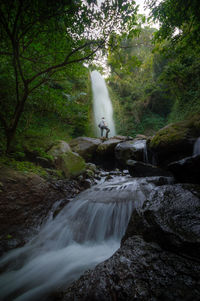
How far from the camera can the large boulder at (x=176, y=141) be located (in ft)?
15.8

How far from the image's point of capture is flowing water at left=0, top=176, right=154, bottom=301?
5.38ft

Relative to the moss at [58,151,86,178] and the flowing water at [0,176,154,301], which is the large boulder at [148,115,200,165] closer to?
the flowing water at [0,176,154,301]

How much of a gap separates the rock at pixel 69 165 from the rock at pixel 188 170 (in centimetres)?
327

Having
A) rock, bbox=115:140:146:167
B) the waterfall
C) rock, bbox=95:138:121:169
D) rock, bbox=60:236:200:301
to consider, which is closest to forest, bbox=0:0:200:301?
rock, bbox=60:236:200:301

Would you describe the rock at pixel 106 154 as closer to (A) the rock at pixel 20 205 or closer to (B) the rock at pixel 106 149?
(B) the rock at pixel 106 149

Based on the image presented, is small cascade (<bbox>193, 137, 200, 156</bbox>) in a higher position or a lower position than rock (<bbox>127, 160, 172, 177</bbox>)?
higher

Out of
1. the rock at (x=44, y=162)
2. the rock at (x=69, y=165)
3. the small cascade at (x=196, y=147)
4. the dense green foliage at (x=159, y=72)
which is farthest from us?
the rock at (x=69, y=165)

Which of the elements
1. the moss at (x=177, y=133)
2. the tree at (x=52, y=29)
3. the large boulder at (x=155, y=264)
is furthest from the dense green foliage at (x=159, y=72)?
the large boulder at (x=155, y=264)

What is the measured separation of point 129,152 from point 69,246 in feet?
18.6

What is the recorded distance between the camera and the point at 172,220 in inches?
56.1

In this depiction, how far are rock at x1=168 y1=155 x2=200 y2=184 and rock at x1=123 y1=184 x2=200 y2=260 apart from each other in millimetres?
1156

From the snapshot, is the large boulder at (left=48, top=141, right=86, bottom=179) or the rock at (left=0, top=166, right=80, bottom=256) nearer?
the rock at (left=0, top=166, right=80, bottom=256)

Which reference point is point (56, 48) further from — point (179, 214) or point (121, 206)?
point (121, 206)

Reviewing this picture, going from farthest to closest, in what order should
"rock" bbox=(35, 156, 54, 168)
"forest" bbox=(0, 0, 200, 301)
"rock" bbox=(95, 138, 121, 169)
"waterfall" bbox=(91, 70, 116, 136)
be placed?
"waterfall" bbox=(91, 70, 116, 136) → "rock" bbox=(95, 138, 121, 169) → "rock" bbox=(35, 156, 54, 168) → "forest" bbox=(0, 0, 200, 301)
